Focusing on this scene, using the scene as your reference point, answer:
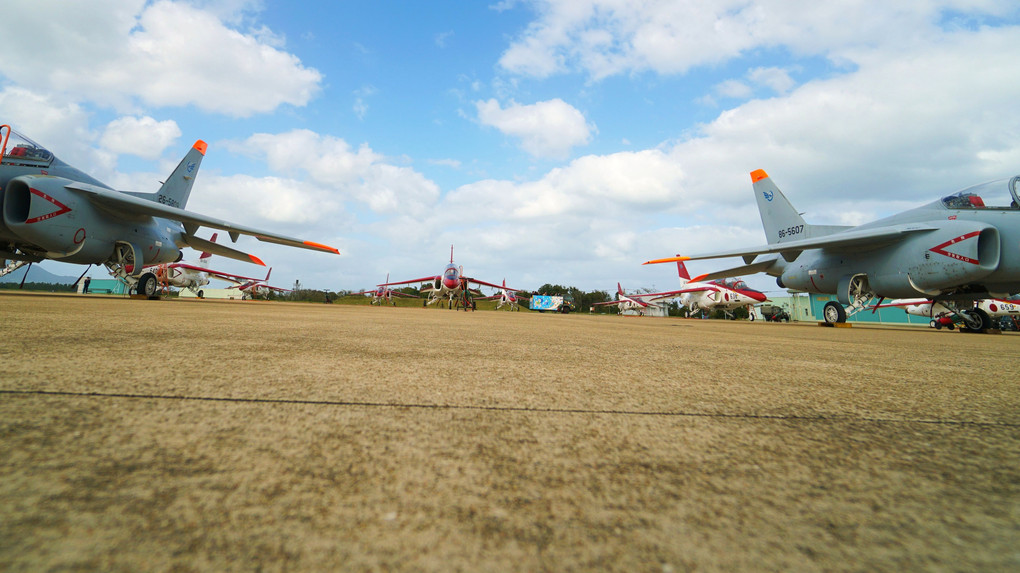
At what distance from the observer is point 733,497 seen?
0.50 m

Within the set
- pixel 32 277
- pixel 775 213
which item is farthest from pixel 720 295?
pixel 32 277

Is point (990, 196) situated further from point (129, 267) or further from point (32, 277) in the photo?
point (32, 277)

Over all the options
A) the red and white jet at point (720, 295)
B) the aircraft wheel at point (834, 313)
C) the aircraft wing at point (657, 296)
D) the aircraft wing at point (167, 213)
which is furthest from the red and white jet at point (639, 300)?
the aircraft wing at point (167, 213)

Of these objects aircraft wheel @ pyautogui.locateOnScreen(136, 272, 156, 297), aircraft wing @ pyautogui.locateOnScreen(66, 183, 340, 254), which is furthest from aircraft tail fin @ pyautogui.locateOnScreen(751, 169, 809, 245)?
aircraft wheel @ pyautogui.locateOnScreen(136, 272, 156, 297)

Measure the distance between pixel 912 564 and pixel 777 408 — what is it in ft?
2.08

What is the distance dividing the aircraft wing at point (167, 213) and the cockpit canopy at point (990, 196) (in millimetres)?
11950

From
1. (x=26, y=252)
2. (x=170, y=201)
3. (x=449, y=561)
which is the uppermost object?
(x=170, y=201)

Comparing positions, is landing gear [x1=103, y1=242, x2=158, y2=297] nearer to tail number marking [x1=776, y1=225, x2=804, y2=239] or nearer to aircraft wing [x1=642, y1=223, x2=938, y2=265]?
aircraft wing [x1=642, y1=223, x2=938, y2=265]

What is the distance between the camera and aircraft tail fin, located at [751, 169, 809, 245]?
35.1 ft

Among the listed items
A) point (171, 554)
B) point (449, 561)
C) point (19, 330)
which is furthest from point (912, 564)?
point (19, 330)

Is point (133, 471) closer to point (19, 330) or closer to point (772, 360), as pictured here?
point (19, 330)

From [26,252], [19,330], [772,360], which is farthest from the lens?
[26,252]

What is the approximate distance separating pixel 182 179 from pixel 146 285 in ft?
10.2

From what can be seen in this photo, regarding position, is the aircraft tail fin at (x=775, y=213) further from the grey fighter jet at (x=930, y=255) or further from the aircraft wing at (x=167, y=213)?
the aircraft wing at (x=167, y=213)
